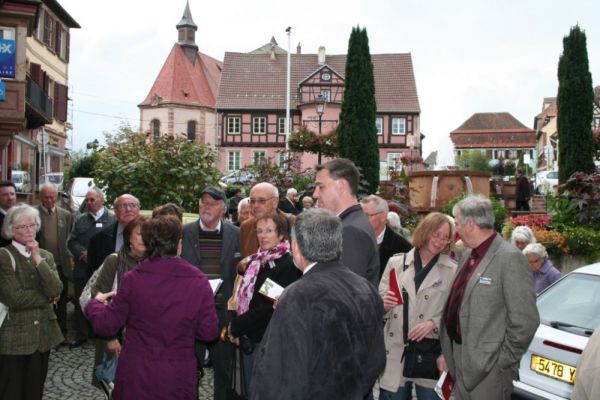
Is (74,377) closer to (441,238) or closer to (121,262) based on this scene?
(121,262)

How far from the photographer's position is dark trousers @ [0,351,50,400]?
197 inches

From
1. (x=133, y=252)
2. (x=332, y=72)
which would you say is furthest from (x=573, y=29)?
(x=332, y=72)

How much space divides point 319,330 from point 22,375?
322 centimetres

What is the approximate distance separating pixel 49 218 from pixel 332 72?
49.7 m

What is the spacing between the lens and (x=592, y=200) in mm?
12117

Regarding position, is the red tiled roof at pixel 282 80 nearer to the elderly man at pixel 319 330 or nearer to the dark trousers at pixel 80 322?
the dark trousers at pixel 80 322

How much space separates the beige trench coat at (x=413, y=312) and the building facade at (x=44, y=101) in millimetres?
18682

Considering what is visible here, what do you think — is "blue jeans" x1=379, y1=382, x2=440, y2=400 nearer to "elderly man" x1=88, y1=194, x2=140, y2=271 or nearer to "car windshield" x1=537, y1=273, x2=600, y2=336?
"car windshield" x1=537, y1=273, x2=600, y2=336

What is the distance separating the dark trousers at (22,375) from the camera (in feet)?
16.4

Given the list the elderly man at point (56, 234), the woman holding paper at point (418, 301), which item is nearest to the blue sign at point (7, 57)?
the elderly man at point (56, 234)

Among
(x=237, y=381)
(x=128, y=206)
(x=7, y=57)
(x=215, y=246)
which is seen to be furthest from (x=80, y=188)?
(x=237, y=381)

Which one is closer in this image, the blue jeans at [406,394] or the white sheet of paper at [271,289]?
the white sheet of paper at [271,289]

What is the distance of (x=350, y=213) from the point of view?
4.06 metres

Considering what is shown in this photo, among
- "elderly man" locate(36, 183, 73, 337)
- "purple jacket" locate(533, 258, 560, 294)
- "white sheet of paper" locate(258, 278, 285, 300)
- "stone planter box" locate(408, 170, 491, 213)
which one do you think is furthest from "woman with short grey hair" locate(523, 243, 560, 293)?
"stone planter box" locate(408, 170, 491, 213)
